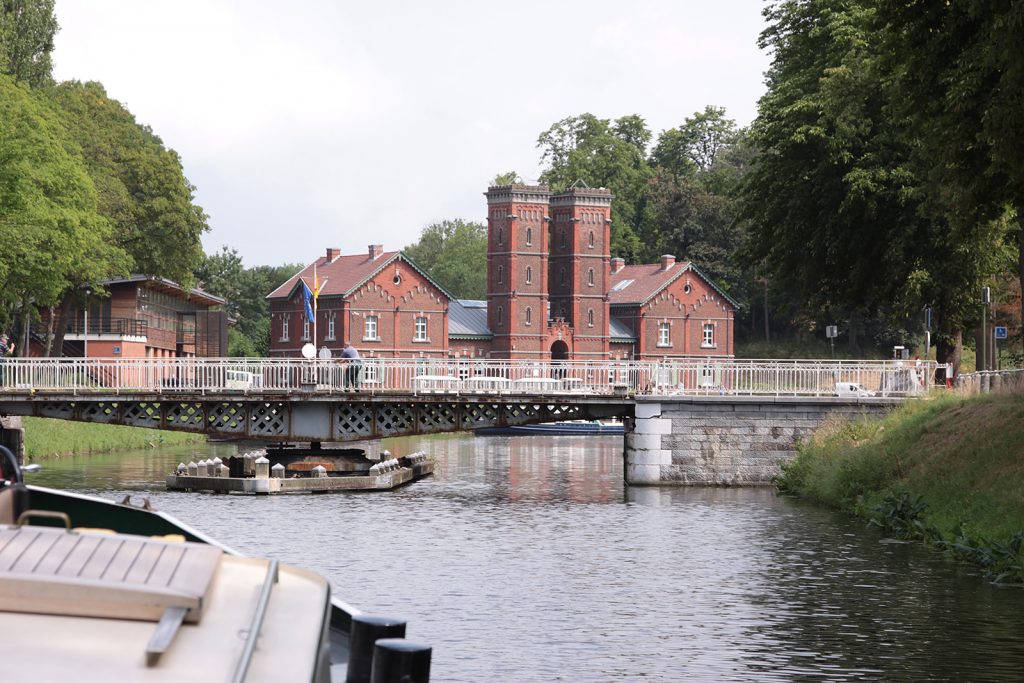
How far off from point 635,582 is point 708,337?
89442mm

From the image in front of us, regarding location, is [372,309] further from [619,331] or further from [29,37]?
[29,37]

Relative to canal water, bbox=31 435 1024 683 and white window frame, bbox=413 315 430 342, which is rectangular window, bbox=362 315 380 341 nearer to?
white window frame, bbox=413 315 430 342

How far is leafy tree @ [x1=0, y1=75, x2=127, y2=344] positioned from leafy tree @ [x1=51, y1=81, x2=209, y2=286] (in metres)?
10.6

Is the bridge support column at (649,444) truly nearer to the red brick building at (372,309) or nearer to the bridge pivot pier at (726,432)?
the bridge pivot pier at (726,432)

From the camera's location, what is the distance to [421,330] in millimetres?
101750

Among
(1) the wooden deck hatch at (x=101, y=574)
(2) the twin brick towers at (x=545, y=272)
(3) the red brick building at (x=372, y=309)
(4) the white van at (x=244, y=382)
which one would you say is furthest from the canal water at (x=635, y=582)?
(2) the twin brick towers at (x=545, y=272)

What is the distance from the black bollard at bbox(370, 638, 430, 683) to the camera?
6.07 m

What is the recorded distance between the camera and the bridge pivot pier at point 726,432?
138ft

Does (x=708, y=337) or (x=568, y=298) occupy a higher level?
(x=568, y=298)

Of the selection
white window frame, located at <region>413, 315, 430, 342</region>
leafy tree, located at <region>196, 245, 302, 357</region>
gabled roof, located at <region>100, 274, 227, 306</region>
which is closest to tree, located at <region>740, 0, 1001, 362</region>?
gabled roof, located at <region>100, 274, 227, 306</region>

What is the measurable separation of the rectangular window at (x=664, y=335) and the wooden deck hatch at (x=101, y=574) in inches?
4196

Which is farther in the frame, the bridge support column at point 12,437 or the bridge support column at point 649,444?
the bridge support column at point 12,437

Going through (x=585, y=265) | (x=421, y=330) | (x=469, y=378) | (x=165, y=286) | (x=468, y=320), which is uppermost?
(x=585, y=265)

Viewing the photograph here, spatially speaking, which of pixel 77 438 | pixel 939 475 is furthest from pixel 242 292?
pixel 939 475
